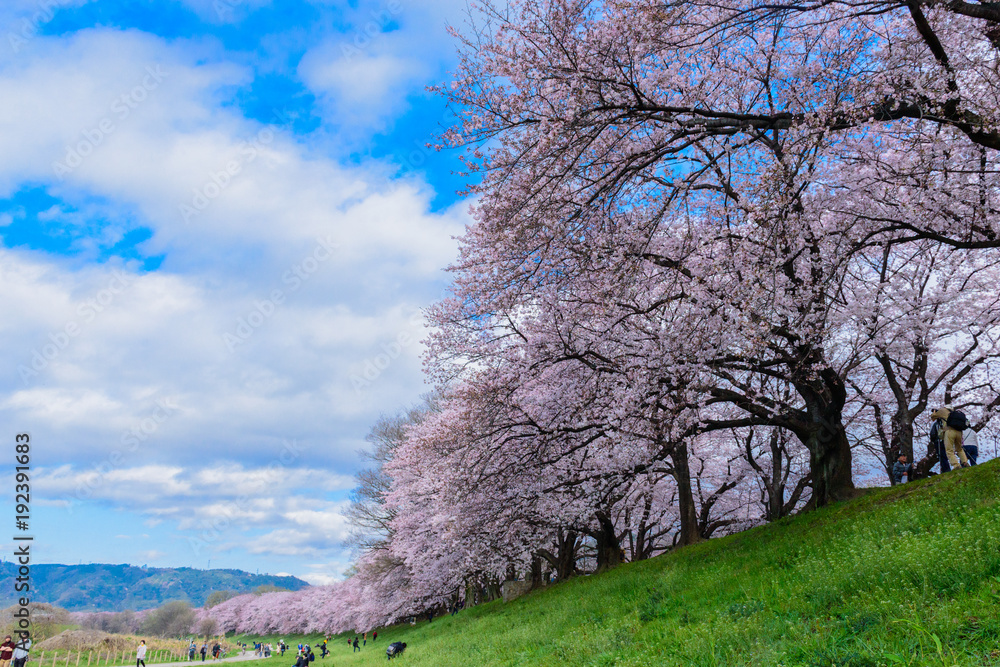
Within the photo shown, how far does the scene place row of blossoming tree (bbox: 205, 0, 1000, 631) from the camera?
8.74 m

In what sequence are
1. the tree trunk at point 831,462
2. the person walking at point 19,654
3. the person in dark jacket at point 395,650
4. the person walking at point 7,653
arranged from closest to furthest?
the tree trunk at point 831,462, the person walking at point 7,653, the person walking at point 19,654, the person in dark jacket at point 395,650

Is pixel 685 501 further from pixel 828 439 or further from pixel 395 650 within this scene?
pixel 395 650

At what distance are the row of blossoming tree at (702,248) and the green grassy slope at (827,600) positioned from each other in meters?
3.20

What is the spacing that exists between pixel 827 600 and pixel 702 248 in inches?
304

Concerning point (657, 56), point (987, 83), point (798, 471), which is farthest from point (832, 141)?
point (798, 471)

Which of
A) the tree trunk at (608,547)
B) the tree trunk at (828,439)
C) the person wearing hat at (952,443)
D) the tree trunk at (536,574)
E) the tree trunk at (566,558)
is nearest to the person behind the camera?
the tree trunk at (828,439)

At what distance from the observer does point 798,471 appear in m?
28.2

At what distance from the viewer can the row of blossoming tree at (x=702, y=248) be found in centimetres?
874

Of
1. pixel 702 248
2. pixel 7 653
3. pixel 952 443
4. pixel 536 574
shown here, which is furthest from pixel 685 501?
pixel 7 653

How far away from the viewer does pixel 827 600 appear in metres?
6.84

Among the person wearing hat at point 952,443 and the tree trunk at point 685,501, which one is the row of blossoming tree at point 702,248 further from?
the person wearing hat at point 952,443

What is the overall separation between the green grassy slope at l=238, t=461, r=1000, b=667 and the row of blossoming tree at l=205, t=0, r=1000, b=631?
320 centimetres

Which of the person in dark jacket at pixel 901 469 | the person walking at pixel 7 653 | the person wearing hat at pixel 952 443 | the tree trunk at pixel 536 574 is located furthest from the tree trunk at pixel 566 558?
the person walking at pixel 7 653

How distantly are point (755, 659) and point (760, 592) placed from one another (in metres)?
2.66
